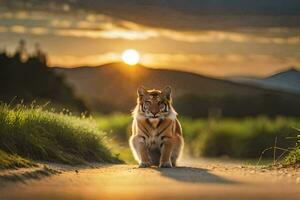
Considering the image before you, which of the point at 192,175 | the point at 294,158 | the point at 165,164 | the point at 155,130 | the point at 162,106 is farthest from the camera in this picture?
the point at 155,130

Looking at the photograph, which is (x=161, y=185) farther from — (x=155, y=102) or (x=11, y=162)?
(x=155, y=102)

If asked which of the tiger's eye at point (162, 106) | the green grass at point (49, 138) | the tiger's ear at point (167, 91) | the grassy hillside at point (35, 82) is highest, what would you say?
the grassy hillside at point (35, 82)

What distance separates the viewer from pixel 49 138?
16625 millimetres

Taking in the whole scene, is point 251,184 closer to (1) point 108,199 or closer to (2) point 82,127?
(1) point 108,199

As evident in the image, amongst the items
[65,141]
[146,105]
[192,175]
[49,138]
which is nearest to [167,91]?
[146,105]

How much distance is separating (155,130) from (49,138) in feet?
7.94

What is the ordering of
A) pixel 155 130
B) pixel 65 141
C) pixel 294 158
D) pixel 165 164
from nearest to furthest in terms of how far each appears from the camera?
1. pixel 294 158
2. pixel 165 164
3. pixel 155 130
4. pixel 65 141

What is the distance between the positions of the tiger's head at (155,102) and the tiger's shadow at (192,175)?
1150mm

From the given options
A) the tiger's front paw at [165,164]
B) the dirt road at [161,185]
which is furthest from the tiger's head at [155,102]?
the dirt road at [161,185]

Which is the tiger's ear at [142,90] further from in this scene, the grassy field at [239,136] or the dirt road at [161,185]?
the grassy field at [239,136]

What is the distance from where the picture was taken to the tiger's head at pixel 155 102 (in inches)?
591

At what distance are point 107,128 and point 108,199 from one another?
24.2 metres

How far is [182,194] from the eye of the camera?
10719 millimetres

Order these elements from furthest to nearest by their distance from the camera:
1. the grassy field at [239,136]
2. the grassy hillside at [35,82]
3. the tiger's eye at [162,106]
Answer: the grassy hillside at [35,82]
the grassy field at [239,136]
the tiger's eye at [162,106]
